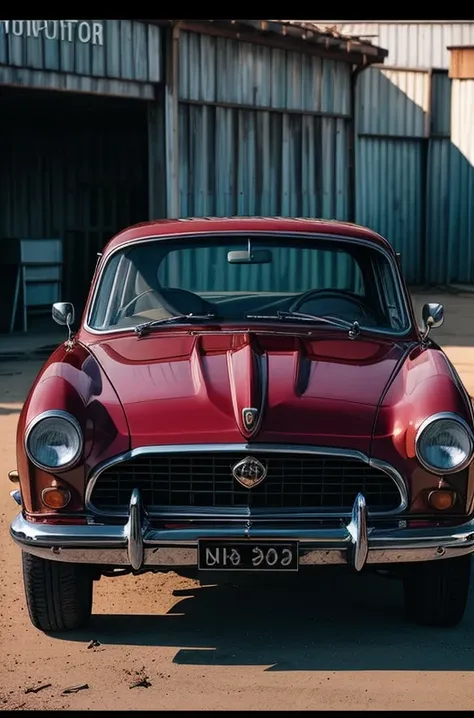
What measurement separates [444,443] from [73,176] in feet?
50.2

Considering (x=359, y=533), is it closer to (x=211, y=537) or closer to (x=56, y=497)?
(x=211, y=537)

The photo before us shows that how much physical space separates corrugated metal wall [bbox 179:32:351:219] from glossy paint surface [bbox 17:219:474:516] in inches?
405

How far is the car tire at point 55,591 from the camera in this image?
15.9 ft

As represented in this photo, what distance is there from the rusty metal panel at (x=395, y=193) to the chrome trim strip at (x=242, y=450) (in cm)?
1636

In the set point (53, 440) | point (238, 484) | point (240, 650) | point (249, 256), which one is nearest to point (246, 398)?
point (238, 484)

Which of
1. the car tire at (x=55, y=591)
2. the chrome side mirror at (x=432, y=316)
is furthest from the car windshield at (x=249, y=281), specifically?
the car tire at (x=55, y=591)

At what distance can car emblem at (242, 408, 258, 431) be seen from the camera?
4629mm

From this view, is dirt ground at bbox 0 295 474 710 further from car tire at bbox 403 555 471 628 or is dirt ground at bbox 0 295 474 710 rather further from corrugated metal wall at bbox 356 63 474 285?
corrugated metal wall at bbox 356 63 474 285

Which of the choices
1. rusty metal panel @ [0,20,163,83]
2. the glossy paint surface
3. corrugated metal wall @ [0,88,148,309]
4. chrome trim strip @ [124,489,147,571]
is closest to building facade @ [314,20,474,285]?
corrugated metal wall @ [0,88,148,309]

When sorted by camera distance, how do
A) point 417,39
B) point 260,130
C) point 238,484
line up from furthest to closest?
point 417,39
point 260,130
point 238,484

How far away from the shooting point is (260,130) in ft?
55.2

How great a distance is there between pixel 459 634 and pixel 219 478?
48.0 inches
